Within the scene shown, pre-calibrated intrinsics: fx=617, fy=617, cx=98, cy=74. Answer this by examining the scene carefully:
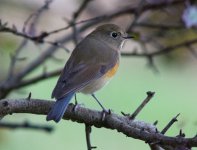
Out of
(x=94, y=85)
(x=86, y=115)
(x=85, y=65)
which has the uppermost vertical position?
(x=85, y=65)

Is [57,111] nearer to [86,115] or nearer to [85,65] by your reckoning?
[86,115]

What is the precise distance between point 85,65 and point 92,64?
0.24 feet

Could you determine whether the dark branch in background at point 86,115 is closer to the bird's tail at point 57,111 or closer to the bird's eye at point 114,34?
the bird's tail at point 57,111

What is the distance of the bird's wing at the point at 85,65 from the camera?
386 centimetres

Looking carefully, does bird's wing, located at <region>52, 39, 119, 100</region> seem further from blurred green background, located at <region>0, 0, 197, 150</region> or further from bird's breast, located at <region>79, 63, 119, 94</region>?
blurred green background, located at <region>0, 0, 197, 150</region>

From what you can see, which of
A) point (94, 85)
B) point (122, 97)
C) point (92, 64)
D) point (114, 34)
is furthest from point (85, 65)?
point (122, 97)

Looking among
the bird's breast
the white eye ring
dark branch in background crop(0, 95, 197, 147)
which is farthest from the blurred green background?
dark branch in background crop(0, 95, 197, 147)

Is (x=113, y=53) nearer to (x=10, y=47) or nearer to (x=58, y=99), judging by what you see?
(x=58, y=99)

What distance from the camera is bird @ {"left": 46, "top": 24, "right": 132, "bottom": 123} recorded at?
379cm

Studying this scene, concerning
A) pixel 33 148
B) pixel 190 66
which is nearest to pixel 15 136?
pixel 33 148

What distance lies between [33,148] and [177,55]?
2.38m

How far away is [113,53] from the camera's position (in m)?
4.52

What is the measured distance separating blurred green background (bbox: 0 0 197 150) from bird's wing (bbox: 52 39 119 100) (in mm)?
1869

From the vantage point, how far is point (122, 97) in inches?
353
